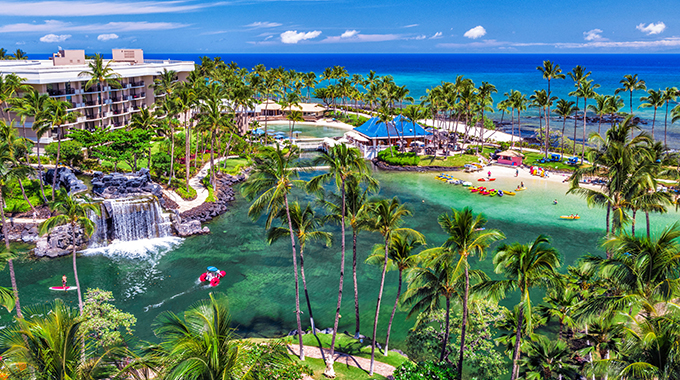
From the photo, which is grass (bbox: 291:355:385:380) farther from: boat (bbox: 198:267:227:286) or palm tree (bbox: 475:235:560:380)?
boat (bbox: 198:267:227:286)

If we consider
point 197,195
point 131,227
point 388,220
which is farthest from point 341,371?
point 197,195

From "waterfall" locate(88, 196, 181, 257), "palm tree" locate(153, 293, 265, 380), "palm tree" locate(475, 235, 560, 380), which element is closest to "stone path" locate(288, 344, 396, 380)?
"palm tree" locate(475, 235, 560, 380)

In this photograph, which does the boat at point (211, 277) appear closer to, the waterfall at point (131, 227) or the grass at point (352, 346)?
the waterfall at point (131, 227)

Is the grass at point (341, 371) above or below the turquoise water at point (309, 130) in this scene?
below

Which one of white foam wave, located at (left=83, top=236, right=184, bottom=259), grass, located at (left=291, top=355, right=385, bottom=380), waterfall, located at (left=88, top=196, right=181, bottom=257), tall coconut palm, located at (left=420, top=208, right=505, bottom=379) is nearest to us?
tall coconut palm, located at (left=420, top=208, right=505, bottom=379)

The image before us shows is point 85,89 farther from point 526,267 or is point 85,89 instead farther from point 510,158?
point 526,267

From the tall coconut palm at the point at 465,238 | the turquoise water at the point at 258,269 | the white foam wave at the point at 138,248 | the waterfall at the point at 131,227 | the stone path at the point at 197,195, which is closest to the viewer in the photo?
the tall coconut palm at the point at 465,238

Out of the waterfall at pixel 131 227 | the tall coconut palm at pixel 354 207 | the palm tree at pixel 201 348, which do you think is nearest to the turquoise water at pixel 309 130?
the waterfall at pixel 131 227
